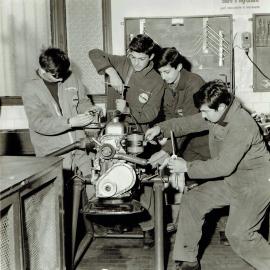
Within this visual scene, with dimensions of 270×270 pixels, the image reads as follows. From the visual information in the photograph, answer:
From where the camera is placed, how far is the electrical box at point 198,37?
5.02 m

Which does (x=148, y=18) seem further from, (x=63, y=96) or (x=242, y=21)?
(x=63, y=96)

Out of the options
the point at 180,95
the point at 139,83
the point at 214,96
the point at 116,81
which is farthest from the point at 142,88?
the point at 214,96

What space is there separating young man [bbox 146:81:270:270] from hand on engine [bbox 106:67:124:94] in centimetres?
83

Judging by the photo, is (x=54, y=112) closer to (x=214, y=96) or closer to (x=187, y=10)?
(x=214, y=96)

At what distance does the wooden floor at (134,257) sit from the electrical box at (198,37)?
2.03 meters

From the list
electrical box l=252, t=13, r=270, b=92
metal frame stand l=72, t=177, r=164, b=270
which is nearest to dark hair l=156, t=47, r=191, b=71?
metal frame stand l=72, t=177, r=164, b=270

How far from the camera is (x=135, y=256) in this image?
12.3 ft

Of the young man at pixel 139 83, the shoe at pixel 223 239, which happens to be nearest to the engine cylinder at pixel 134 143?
the young man at pixel 139 83

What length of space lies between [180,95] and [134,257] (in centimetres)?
151

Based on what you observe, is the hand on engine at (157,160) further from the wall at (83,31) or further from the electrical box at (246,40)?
the electrical box at (246,40)

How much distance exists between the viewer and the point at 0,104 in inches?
210

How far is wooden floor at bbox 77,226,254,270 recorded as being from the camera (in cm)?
353

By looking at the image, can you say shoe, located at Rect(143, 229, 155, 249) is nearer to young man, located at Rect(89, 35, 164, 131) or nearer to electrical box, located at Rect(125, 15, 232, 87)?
young man, located at Rect(89, 35, 164, 131)

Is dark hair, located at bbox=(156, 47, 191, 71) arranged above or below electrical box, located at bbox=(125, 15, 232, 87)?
below
